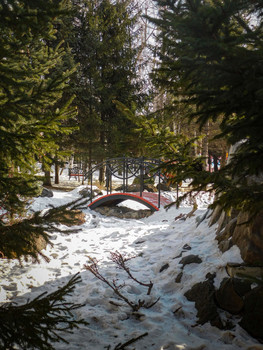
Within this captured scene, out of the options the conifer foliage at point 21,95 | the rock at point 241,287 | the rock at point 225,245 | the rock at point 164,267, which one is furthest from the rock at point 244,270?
the conifer foliage at point 21,95

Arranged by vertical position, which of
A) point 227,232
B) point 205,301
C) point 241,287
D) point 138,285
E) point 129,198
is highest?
point 227,232

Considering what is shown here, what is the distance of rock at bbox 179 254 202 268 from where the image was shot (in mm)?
4416

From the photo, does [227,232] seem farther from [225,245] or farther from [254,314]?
[254,314]

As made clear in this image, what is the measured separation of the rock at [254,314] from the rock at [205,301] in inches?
11.9

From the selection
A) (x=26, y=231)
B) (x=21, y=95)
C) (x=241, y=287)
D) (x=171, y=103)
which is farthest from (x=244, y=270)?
(x=21, y=95)

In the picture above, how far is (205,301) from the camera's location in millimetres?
3490

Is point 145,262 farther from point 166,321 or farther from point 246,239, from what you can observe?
point 246,239

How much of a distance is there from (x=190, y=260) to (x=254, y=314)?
1577 millimetres

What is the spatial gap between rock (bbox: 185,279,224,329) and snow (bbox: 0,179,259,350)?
0.08 m

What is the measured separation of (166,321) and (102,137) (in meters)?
12.4

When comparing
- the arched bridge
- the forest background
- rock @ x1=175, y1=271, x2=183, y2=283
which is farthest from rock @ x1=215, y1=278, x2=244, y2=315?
the arched bridge

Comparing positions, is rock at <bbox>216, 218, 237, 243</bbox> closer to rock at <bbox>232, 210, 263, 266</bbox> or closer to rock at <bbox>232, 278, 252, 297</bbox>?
rock at <bbox>232, 210, 263, 266</bbox>

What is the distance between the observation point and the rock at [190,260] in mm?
4416

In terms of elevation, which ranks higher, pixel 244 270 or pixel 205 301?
pixel 244 270
